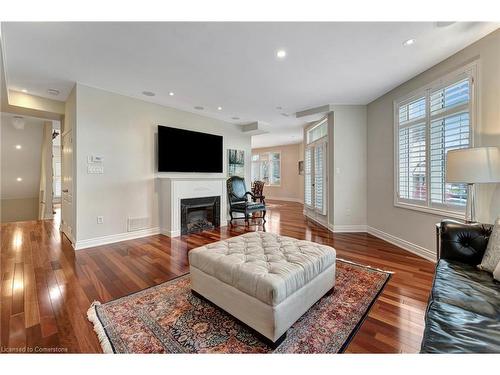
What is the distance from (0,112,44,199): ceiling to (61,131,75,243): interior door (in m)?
2.78

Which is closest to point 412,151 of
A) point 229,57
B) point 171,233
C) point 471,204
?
point 471,204

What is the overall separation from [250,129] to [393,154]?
3.43 metres

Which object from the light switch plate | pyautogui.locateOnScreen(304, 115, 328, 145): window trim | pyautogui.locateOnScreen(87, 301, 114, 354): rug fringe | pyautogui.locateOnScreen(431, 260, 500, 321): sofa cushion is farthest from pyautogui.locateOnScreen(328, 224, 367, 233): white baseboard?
the light switch plate

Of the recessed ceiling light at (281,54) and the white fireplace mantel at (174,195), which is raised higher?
the recessed ceiling light at (281,54)

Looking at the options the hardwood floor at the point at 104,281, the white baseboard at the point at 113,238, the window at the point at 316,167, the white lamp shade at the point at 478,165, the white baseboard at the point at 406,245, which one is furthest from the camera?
the window at the point at 316,167

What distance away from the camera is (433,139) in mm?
3006

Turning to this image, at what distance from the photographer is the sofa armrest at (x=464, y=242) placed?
5.79 feet

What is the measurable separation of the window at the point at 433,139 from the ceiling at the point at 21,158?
8341 millimetres

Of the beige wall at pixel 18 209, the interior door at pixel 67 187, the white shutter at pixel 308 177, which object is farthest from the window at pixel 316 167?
the beige wall at pixel 18 209

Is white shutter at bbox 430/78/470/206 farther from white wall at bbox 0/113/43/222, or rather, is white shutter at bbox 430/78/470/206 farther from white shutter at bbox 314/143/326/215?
white wall at bbox 0/113/43/222

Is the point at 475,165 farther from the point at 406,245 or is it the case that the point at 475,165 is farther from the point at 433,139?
the point at 406,245

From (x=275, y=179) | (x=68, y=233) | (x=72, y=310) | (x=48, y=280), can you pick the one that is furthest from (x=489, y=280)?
(x=275, y=179)

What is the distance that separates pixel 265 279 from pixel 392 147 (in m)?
3.53

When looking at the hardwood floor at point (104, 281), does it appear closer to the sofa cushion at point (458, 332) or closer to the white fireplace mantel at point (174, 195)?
the white fireplace mantel at point (174, 195)
